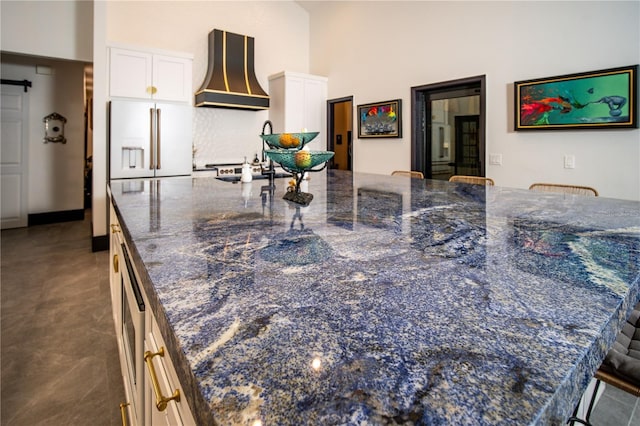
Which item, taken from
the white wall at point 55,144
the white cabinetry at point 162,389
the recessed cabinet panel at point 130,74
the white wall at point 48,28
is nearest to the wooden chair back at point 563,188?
the white cabinetry at point 162,389

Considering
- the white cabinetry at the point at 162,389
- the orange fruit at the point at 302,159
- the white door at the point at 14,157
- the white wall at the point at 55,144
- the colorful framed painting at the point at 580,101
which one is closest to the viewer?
the white cabinetry at the point at 162,389

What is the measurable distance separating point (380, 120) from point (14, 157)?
17.8 feet

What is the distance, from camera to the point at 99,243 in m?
4.42

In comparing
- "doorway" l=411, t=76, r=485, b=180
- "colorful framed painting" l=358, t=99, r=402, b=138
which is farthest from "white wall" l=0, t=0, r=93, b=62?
"doorway" l=411, t=76, r=485, b=180

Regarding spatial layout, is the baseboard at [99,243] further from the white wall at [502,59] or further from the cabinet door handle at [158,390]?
the cabinet door handle at [158,390]

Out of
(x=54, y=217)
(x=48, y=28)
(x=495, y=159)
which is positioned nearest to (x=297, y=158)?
(x=495, y=159)

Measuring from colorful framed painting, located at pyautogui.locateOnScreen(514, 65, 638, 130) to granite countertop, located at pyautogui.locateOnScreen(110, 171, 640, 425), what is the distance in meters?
2.84

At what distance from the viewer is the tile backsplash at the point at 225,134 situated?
5668mm

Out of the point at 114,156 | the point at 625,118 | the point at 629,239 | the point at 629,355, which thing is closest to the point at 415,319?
the point at 629,239

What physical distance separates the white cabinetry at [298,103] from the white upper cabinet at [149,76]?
152 cm

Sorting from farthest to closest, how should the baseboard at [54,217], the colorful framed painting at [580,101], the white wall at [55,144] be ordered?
the baseboard at [54,217] < the white wall at [55,144] < the colorful framed painting at [580,101]

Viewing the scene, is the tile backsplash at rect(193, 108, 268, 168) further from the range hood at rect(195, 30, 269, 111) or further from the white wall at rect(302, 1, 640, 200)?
the white wall at rect(302, 1, 640, 200)

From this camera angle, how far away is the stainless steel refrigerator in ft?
13.9

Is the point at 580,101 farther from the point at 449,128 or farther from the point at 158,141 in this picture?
the point at 158,141
